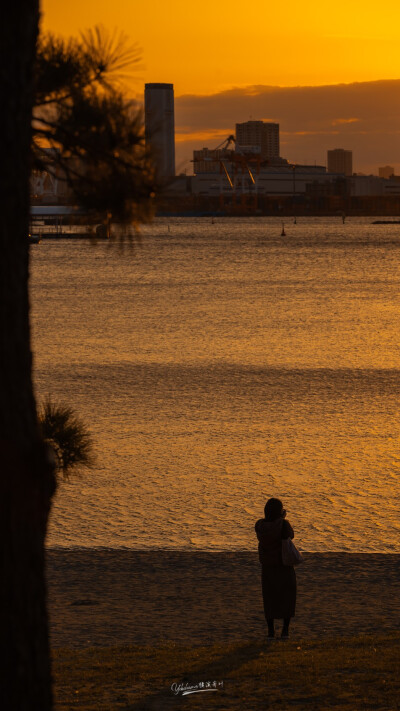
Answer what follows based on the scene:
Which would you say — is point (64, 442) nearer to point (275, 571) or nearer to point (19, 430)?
point (19, 430)

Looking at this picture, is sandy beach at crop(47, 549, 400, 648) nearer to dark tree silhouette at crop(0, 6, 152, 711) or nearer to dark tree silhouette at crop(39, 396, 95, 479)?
dark tree silhouette at crop(39, 396, 95, 479)

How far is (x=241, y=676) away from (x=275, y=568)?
3.67 feet

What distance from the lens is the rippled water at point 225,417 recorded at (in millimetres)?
14477

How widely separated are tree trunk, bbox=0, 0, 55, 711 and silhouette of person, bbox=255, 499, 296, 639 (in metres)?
4.07

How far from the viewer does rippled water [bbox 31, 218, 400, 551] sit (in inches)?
570

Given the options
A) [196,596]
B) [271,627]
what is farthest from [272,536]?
[196,596]

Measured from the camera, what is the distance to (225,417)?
22625 millimetres

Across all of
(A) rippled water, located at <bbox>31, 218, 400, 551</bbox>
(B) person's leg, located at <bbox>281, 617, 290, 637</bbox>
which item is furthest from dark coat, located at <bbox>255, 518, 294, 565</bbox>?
(A) rippled water, located at <bbox>31, 218, 400, 551</bbox>

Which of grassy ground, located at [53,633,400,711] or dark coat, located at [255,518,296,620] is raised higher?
dark coat, located at [255,518,296,620]

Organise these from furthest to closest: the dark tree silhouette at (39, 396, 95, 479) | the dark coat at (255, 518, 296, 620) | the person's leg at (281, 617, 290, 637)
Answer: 1. the person's leg at (281, 617, 290, 637)
2. the dark coat at (255, 518, 296, 620)
3. the dark tree silhouette at (39, 396, 95, 479)

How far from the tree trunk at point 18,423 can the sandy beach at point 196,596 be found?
517 centimetres

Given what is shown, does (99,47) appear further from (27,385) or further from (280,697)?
(280,697)

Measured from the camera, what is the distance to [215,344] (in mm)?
37312

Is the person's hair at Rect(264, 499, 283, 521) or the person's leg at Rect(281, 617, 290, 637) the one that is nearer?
the person's hair at Rect(264, 499, 283, 521)
